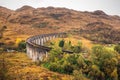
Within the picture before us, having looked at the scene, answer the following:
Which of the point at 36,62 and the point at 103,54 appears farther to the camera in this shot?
the point at 36,62

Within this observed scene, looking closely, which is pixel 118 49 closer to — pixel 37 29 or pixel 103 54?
pixel 103 54

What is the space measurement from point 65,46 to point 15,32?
7088 centimetres

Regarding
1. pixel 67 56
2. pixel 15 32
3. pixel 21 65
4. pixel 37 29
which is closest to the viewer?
pixel 67 56

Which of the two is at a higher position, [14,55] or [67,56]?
[67,56]

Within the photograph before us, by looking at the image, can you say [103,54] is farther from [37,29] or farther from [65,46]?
[37,29]

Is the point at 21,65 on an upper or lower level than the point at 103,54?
lower

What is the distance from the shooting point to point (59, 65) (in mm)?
78062

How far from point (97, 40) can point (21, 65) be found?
69.5 m

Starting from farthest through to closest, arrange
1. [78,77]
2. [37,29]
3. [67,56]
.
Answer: [37,29], [67,56], [78,77]

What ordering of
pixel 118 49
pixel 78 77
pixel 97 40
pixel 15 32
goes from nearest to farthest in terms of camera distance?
1. pixel 78 77
2. pixel 118 49
3. pixel 97 40
4. pixel 15 32

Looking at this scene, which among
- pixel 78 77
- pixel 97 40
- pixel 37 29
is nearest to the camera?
pixel 78 77

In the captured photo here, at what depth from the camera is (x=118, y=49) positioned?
84.0 metres

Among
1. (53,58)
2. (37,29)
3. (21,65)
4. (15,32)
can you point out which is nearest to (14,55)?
(21,65)

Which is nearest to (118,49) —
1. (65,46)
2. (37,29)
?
(65,46)
